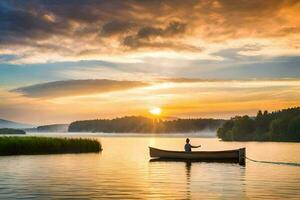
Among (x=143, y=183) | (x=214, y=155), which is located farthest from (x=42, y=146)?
(x=143, y=183)

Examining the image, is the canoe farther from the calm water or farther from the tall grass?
the tall grass

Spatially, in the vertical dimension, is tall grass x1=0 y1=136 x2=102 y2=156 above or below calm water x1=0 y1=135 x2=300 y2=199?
above

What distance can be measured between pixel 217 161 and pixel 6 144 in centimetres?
3204

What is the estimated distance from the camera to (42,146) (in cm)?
8694

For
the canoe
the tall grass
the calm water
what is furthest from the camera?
the tall grass

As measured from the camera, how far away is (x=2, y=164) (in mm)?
Result: 65188

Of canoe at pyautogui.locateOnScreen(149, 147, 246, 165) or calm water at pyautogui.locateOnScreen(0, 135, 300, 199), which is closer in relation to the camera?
calm water at pyautogui.locateOnScreen(0, 135, 300, 199)

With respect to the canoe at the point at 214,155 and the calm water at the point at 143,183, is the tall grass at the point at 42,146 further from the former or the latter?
the canoe at the point at 214,155

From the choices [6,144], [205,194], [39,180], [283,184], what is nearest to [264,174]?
[283,184]

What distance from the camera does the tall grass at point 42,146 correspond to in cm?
8250

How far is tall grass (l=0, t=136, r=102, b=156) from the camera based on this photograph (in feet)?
271

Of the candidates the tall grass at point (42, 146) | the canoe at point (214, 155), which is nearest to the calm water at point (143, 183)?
the canoe at point (214, 155)

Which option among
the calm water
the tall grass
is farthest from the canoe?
the tall grass

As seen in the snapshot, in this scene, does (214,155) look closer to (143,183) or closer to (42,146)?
(143,183)
